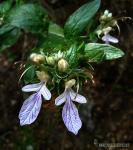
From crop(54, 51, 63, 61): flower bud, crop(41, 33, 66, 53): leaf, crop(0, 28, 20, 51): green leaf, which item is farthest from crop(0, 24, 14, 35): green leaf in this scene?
crop(54, 51, 63, 61): flower bud

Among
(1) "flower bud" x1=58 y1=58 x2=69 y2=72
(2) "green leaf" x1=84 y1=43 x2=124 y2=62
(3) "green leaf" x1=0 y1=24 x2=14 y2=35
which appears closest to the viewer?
(1) "flower bud" x1=58 y1=58 x2=69 y2=72

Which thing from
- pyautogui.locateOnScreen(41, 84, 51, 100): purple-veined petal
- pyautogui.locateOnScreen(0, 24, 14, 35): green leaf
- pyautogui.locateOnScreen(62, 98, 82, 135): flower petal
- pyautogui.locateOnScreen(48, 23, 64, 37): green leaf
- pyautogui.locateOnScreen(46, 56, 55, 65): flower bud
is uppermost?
pyautogui.locateOnScreen(46, 56, 55, 65): flower bud

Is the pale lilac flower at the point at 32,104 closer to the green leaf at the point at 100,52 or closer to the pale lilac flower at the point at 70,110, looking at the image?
the pale lilac flower at the point at 70,110

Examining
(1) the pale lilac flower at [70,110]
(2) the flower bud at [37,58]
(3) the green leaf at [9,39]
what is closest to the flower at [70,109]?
(1) the pale lilac flower at [70,110]

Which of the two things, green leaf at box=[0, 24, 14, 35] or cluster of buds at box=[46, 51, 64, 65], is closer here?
cluster of buds at box=[46, 51, 64, 65]

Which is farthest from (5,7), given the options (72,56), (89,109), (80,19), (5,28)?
(89,109)

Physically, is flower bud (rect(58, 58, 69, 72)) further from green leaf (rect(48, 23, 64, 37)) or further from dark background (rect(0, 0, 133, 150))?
dark background (rect(0, 0, 133, 150))
